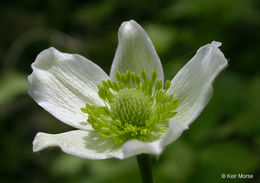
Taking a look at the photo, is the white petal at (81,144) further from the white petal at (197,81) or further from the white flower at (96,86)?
the white petal at (197,81)

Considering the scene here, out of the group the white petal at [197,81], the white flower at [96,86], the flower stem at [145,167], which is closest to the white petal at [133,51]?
the white flower at [96,86]

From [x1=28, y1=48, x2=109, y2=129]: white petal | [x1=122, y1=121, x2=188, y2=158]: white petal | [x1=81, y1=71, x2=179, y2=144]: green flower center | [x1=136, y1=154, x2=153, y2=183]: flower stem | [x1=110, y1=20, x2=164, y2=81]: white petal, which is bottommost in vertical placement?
[x1=136, y1=154, x2=153, y2=183]: flower stem

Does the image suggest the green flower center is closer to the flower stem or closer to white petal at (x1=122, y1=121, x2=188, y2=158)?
the flower stem

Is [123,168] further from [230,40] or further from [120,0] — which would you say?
[120,0]

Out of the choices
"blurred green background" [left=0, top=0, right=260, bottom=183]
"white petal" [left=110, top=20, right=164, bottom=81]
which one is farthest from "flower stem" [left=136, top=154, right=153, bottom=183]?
"white petal" [left=110, top=20, right=164, bottom=81]

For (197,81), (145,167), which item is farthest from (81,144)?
(197,81)

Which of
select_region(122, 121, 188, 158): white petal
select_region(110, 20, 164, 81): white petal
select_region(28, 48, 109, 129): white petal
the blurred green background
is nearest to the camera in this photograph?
select_region(122, 121, 188, 158): white petal

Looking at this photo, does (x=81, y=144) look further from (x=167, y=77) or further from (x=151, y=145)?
(x=167, y=77)
